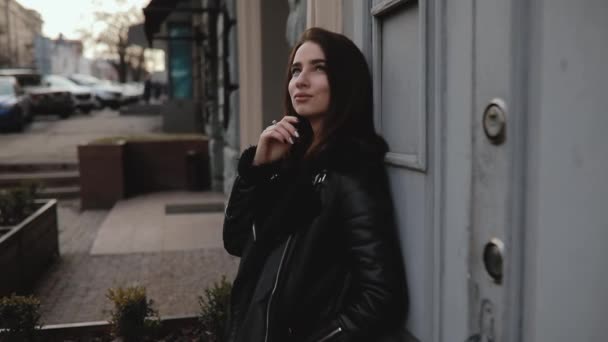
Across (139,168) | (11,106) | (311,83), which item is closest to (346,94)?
(311,83)

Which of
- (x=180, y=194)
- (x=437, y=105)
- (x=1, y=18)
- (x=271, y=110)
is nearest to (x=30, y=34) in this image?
(x=1, y=18)

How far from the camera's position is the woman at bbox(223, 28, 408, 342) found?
1.54 metres

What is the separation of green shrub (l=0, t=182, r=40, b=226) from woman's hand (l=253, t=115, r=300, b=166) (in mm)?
4963

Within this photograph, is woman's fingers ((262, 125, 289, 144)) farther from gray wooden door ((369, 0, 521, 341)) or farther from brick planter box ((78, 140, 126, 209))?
brick planter box ((78, 140, 126, 209))

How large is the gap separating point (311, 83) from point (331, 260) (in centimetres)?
53

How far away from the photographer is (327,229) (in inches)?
62.5

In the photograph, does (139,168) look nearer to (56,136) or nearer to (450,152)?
(56,136)

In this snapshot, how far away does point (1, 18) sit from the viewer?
5156cm

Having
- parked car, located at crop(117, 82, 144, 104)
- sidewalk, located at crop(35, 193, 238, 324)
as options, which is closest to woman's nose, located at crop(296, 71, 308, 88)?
sidewalk, located at crop(35, 193, 238, 324)

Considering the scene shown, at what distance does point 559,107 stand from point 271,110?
445 centimetres

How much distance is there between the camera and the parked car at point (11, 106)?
1702 cm

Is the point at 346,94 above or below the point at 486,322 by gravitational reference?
above

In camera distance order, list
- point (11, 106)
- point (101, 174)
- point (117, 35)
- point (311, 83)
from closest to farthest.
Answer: point (311, 83) < point (101, 174) < point (11, 106) < point (117, 35)

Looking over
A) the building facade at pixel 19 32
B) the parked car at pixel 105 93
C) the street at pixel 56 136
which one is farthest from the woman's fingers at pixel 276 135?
the building facade at pixel 19 32
